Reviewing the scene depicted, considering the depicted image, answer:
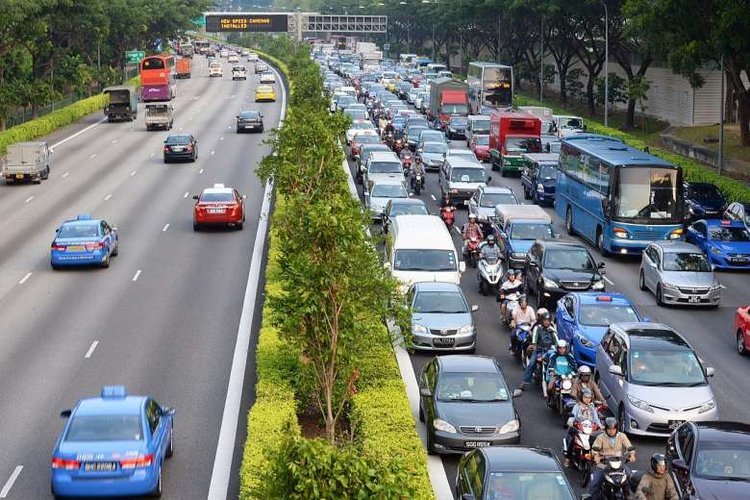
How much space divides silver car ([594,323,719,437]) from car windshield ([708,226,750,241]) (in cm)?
1638

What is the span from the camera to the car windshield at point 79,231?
40.0 meters

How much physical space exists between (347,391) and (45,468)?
5.04 metres

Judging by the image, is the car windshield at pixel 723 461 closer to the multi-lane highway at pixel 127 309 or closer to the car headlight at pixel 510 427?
the car headlight at pixel 510 427

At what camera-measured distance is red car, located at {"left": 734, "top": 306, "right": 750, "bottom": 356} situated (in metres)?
30.0

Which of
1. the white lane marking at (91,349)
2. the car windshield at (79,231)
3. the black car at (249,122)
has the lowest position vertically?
the white lane marking at (91,349)

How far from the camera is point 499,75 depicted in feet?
291

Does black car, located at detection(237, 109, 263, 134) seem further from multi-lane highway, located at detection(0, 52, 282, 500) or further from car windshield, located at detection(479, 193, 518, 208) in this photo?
car windshield, located at detection(479, 193, 518, 208)

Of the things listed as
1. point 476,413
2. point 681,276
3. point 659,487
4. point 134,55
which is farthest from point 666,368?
point 134,55

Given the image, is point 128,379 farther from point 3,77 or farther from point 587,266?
point 3,77

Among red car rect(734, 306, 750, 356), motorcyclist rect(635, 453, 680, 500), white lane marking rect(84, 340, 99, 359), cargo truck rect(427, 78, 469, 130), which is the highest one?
cargo truck rect(427, 78, 469, 130)

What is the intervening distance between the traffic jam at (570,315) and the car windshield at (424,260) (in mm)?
40

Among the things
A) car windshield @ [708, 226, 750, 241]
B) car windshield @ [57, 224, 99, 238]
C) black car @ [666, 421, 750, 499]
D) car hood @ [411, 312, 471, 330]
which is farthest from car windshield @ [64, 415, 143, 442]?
car windshield @ [708, 226, 750, 241]

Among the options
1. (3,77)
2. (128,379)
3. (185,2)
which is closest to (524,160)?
(128,379)

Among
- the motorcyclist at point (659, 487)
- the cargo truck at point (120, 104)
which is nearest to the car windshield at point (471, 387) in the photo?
the motorcyclist at point (659, 487)
